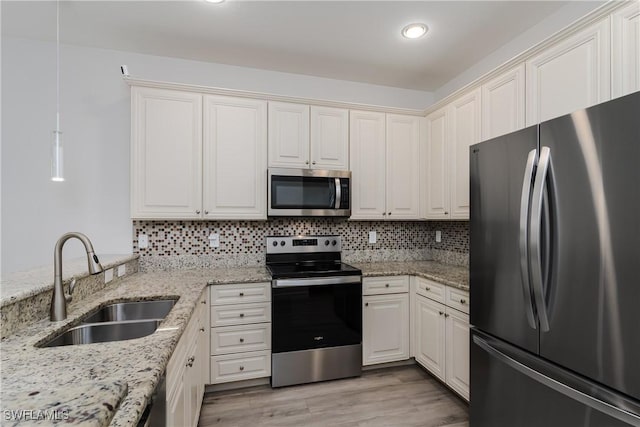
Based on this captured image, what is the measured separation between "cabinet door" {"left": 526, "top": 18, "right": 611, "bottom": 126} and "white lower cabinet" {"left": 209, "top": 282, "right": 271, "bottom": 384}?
2188 millimetres

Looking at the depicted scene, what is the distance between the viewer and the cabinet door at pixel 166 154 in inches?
91.4

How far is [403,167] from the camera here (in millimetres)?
2951

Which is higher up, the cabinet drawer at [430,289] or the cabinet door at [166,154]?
the cabinet door at [166,154]

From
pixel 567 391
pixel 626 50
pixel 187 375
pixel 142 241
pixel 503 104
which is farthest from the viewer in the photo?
pixel 142 241

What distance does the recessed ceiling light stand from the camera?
217 centimetres

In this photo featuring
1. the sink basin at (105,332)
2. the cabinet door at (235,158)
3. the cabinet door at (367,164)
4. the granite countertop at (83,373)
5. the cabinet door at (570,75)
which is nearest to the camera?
the granite countertop at (83,373)

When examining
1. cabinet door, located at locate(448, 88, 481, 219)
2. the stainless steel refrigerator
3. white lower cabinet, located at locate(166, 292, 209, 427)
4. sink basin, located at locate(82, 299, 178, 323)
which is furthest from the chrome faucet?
cabinet door, located at locate(448, 88, 481, 219)

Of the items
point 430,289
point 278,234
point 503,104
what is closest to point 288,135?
point 278,234

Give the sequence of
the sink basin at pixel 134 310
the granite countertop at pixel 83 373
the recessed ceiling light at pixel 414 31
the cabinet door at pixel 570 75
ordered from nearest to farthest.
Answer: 1. the granite countertop at pixel 83 373
2. the cabinet door at pixel 570 75
3. the sink basin at pixel 134 310
4. the recessed ceiling light at pixel 414 31

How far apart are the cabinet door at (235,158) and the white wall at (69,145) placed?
0.56m

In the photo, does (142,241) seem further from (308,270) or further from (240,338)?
(308,270)

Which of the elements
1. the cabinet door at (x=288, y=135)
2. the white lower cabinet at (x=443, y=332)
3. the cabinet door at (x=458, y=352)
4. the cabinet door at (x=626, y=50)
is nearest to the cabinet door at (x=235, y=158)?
the cabinet door at (x=288, y=135)

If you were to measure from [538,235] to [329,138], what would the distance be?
1.86 m

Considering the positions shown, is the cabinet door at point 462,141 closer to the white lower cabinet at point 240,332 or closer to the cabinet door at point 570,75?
the cabinet door at point 570,75
